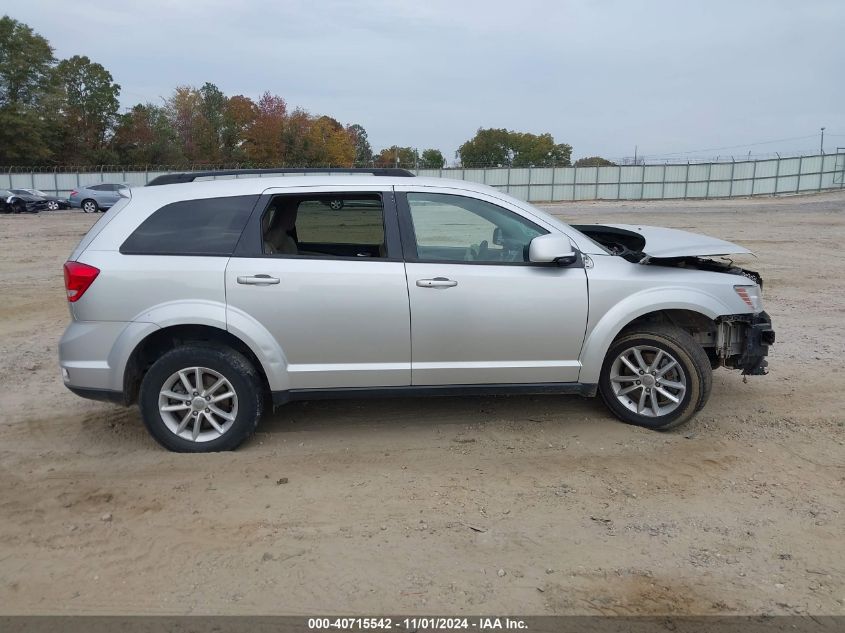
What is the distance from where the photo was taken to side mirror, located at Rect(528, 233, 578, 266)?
14.3 feet

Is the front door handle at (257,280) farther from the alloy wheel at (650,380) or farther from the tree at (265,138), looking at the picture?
the tree at (265,138)

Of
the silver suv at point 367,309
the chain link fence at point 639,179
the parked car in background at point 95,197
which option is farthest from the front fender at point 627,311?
the chain link fence at point 639,179

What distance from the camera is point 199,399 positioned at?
443 cm

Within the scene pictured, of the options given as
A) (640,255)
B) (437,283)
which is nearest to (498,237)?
(437,283)

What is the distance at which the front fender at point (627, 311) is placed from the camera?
458 cm

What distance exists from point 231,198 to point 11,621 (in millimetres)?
2768

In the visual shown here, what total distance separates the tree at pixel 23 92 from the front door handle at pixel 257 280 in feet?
222

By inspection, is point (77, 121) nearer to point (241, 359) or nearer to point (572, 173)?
point (572, 173)

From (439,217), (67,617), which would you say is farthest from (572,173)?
(67,617)

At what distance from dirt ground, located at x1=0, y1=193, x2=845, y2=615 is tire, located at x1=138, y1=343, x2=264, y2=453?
15 centimetres

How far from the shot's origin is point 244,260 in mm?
4422

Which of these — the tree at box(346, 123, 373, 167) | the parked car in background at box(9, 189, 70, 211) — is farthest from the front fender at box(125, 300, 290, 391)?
the tree at box(346, 123, 373, 167)

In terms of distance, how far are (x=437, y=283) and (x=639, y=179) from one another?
158 ft

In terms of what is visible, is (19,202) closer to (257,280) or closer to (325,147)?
(257,280)
